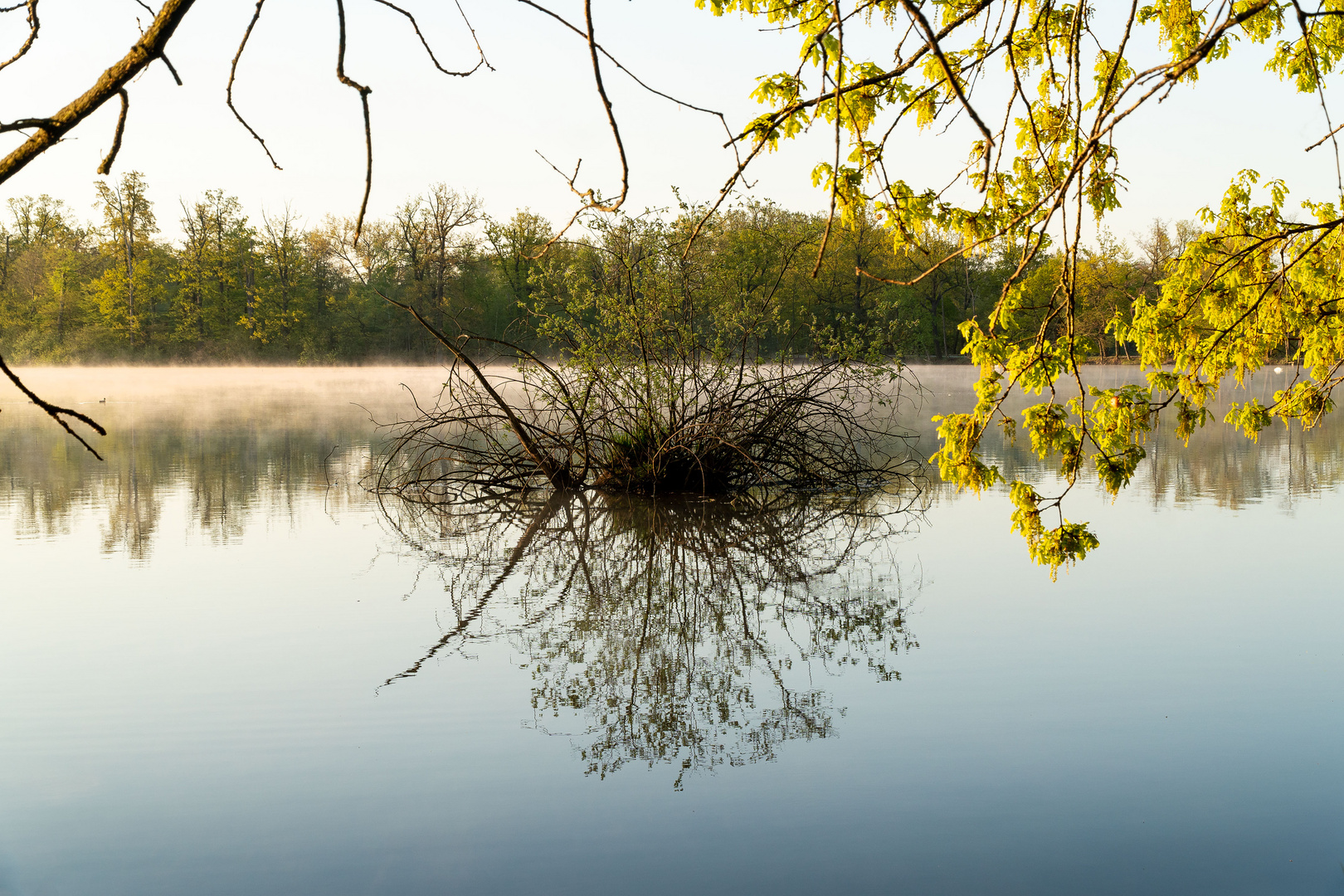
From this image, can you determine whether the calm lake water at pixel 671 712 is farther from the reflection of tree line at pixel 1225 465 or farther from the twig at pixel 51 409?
the twig at pixel 51 409

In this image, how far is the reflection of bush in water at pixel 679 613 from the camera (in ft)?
15.8

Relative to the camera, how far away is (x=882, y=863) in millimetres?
3510

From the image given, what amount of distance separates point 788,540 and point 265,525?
5051 mm

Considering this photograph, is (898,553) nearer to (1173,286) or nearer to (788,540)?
(788,540)

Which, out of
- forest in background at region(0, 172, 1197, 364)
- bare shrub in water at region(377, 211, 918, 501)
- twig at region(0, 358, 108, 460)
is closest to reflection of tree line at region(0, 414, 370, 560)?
bare shrub in water at region(377, 211, 918, 501)

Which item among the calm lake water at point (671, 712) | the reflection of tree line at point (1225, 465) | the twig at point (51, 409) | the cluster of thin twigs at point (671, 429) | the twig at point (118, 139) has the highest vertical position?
the twig at point (118, 139)

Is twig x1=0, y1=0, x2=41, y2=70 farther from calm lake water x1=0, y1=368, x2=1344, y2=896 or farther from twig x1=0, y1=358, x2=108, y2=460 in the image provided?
calm lake water x1=0, y1=368, x2=1344, y2=896

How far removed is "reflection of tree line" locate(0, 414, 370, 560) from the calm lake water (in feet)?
2.70

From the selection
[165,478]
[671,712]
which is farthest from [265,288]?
[671,712]

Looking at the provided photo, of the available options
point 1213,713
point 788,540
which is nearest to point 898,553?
point 788,540

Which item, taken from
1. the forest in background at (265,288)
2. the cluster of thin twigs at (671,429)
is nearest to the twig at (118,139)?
the cluster of thin twigs at (671,429)

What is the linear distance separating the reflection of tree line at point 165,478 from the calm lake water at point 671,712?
82 centimetres

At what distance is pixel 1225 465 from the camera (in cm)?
1620

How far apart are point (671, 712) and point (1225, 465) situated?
45.6ft
